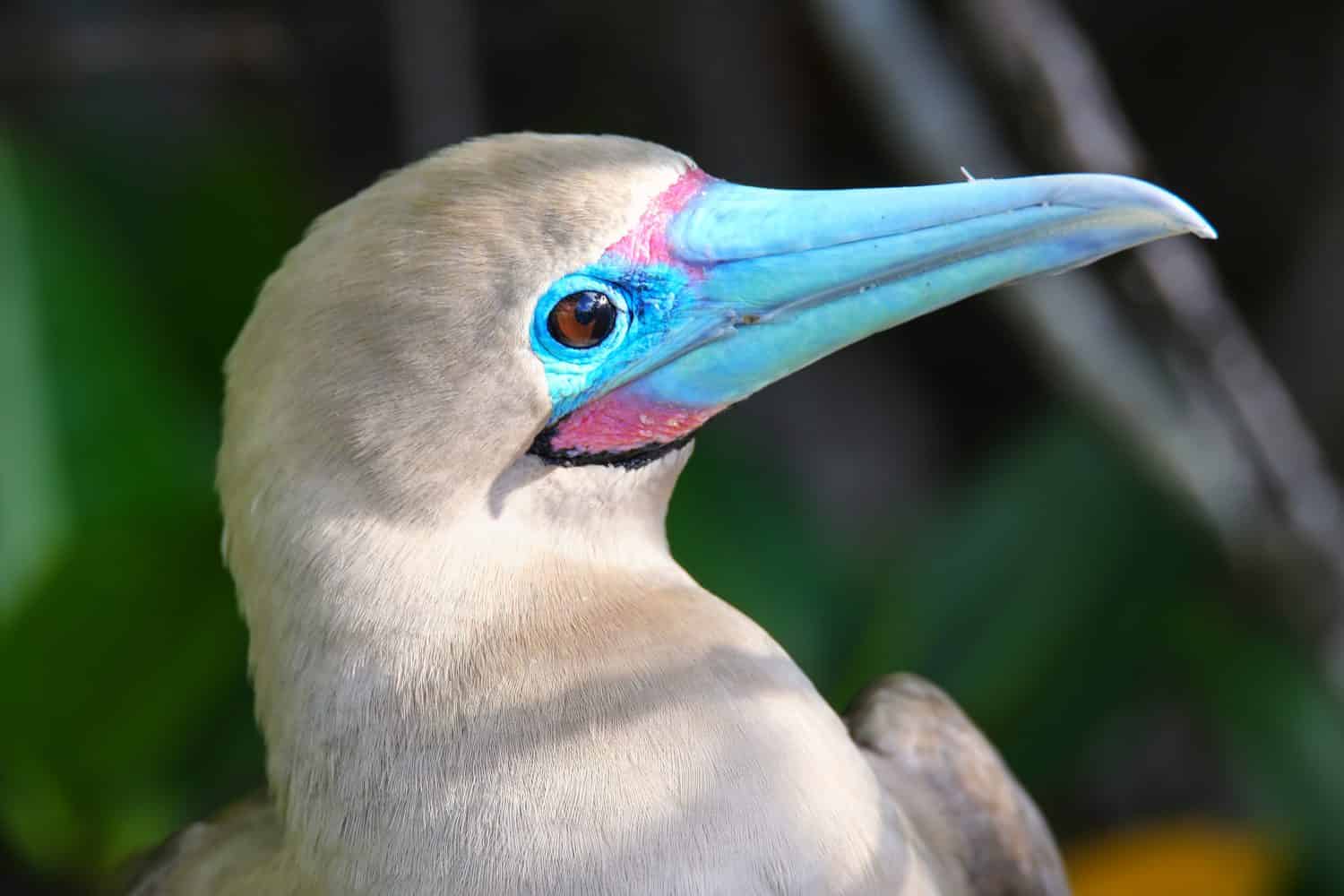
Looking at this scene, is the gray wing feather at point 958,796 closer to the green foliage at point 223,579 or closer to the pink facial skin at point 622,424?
the pink facial skin at point 622,424

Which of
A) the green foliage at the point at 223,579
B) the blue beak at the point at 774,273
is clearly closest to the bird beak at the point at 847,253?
the blue beak at the point at 774,273

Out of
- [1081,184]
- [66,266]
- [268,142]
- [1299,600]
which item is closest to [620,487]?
[1081,184]

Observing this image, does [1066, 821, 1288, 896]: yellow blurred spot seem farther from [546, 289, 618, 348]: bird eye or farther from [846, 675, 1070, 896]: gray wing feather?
[546, 289, 618, 348]: bird eye

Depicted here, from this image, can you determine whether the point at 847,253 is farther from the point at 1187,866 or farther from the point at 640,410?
the point at 1187,866

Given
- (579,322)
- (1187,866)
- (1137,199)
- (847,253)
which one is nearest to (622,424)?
(579,322)

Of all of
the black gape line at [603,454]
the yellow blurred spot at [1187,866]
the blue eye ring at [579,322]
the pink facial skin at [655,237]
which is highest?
the pink facial skin at [655,237]

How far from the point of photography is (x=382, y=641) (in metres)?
1.58

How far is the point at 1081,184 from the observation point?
5.23 ft

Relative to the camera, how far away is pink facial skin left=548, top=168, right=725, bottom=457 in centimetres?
166

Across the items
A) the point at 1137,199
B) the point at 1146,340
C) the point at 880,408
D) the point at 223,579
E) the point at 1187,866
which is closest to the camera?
the point at 1137,199

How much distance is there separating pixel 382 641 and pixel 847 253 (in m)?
0.61

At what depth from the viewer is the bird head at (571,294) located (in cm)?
159

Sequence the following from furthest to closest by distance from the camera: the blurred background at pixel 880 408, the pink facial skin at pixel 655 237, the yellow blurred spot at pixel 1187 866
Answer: the yellow blurred spot at pixel 1187 866
the blurred background at pixel 880 408
the pink facial skin at pixel 655 237

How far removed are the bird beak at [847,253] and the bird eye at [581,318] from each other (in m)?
0.08
